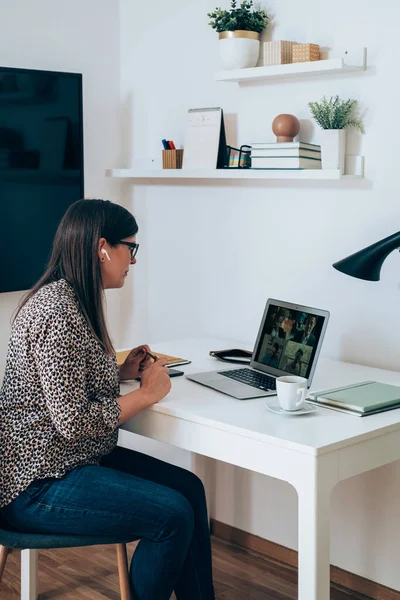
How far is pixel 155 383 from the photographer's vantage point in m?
2.13

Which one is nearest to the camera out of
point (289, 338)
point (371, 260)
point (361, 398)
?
point (361, 398)

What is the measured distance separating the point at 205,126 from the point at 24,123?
2.08 feet

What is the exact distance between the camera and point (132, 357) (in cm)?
238

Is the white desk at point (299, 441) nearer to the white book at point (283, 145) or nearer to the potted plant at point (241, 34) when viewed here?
the white book at point (283, 145)

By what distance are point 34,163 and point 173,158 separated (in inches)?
19.7

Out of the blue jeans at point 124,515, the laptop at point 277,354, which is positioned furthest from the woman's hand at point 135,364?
the blue jeans at point 124,515

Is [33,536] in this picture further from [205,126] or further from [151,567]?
[205,126]

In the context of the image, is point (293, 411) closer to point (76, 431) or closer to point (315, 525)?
point (315, 525)

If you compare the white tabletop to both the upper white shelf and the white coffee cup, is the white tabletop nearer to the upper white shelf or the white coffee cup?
the white coffee cup

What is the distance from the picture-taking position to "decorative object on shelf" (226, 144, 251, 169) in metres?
2.80

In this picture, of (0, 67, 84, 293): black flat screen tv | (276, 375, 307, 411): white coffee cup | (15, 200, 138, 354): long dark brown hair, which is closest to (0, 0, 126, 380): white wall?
(0, 67, 84, 293): black flat screen tv

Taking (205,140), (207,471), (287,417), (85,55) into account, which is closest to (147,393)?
(287,417)

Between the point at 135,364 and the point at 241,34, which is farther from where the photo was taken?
the point at 241,34

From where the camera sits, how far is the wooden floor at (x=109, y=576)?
8.60 feet
